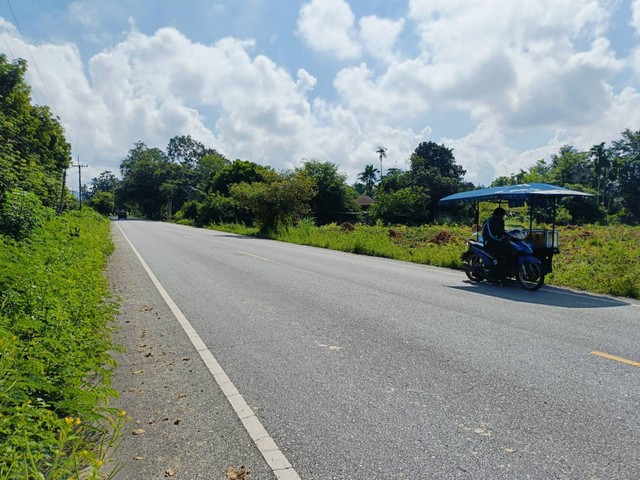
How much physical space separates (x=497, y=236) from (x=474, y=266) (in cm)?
96

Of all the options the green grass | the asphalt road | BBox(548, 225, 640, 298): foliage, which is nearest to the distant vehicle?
BBox(548, 225, 640, 298): foliage

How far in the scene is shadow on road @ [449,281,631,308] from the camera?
851 centimetres

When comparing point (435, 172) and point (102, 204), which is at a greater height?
point (435, 172)

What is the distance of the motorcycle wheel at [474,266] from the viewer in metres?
11.5

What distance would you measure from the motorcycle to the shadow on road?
0.24 meters

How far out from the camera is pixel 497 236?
1131 cm

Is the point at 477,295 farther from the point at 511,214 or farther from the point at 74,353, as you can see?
the point at 74,353

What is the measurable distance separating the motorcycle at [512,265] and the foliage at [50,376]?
8708mm

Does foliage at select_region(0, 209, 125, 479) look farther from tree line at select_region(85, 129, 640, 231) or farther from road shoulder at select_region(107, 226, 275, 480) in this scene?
tree line at select_region(85, 129, 640, 231)

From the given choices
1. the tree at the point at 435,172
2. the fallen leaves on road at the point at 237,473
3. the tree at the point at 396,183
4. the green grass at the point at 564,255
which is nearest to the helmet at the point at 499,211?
the green grass at the point at 564,255

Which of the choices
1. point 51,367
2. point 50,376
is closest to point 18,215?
point 51,367

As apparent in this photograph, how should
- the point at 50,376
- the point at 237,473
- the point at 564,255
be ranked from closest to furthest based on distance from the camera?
1. the point at 237,473
2. the point at 50,376
3. the point at 564,255

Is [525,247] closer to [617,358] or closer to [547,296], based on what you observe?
[547,296]

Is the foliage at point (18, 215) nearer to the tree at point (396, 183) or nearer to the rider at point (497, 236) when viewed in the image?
the rider at point (497, 236)
